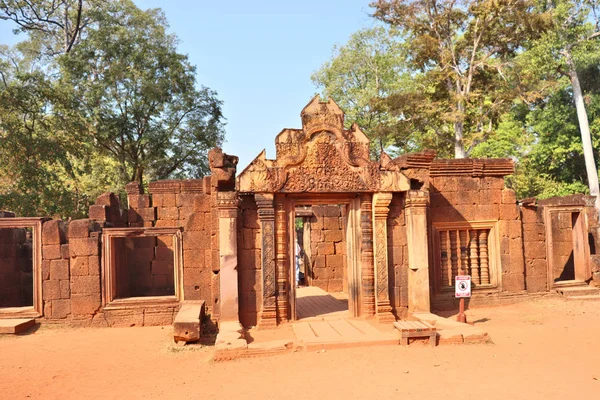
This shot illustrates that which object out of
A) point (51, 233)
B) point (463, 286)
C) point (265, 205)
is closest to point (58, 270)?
point (51, 233)

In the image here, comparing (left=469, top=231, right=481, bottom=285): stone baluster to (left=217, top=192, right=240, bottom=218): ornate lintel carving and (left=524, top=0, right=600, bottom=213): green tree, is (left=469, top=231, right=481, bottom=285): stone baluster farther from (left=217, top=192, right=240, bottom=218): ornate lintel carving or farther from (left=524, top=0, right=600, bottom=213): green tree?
A: (left=524, top=0, right=600, bottom=213): green tree

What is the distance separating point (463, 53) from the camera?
18.6 meters

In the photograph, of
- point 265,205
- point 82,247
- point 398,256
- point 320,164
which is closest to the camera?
point 265,205

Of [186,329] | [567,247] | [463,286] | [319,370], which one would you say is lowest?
[319,370]

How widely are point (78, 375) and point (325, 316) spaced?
4415 millimetres

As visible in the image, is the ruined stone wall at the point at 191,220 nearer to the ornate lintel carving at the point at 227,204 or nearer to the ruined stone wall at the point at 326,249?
the ornate lintel carving at the point at 227,204

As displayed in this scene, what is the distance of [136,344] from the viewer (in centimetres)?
832

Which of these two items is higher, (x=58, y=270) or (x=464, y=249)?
(x=464, y=249)

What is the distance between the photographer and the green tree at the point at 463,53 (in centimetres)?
1728

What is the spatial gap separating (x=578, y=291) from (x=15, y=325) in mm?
12502

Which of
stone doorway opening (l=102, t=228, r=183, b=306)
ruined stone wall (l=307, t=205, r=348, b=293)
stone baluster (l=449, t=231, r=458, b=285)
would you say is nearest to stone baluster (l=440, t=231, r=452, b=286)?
stone baluster (l=449, t=231, r=458, b=285)

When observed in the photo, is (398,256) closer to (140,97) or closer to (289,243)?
(289,243)

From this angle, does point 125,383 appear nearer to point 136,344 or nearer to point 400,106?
point 136,344

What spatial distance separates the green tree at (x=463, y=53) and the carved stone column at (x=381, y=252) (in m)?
9.93
